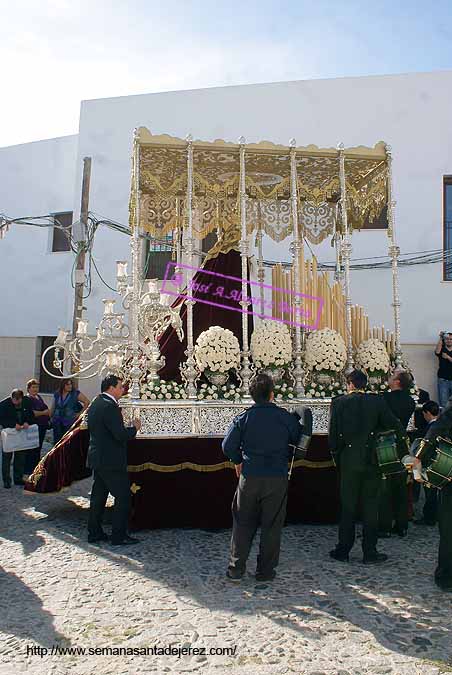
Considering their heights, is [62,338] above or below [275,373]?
above

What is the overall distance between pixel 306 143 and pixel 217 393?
800 centimetres

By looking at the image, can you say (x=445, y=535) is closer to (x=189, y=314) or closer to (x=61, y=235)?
(x=189, y=314)

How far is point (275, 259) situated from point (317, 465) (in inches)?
273

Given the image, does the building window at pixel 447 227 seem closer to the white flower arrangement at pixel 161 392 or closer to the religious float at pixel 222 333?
the religious float at pixel 222 333

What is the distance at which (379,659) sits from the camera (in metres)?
3.04

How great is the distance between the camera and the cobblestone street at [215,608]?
3021 millimetres

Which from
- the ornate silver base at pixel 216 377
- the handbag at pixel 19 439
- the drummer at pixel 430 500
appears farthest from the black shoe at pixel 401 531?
the handbag at pixel 19 439

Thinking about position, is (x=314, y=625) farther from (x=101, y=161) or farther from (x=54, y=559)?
(x=101, y=161)

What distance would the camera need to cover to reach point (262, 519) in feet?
13.5

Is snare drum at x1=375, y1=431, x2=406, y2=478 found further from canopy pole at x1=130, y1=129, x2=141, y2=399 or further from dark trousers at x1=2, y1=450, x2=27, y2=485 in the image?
dark trousers at x1=2, y1=450, x2=27, y2=485

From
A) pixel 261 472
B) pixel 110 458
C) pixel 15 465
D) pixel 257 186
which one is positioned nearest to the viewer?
pixel 261 472

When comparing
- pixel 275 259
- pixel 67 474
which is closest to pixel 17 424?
pixel 67 474

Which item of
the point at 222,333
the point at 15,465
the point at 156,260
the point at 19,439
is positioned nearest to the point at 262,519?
the point at 222,333

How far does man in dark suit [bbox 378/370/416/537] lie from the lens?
205 inches
